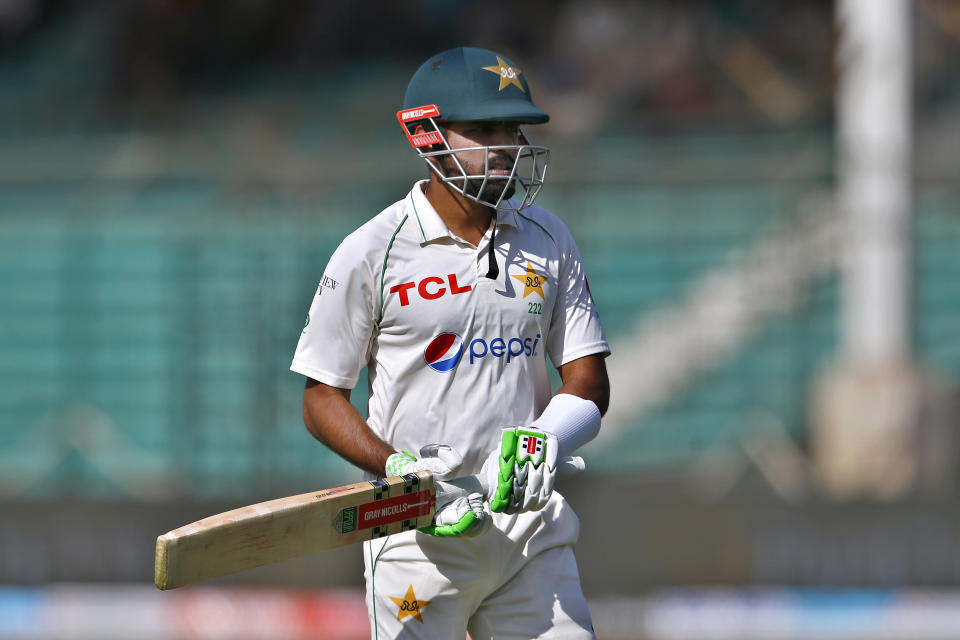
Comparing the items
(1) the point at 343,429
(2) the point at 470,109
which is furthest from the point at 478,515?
(2) the point at 470,109

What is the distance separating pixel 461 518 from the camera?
300cm

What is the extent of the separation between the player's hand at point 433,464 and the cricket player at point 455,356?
2cm

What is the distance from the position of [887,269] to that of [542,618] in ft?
19.8

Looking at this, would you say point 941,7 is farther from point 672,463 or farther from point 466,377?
point 466,377

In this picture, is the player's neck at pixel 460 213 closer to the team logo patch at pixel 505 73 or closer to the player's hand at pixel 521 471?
the team logo patch at pixel 505 73

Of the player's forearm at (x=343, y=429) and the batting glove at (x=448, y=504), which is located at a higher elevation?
the player's forearm at (x=343, y=429)

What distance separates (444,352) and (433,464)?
29 cm

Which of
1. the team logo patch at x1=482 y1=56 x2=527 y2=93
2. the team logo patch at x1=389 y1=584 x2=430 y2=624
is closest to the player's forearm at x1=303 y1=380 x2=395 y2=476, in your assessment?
the team logo patch at x1=389 y1=584 x2=430 y2=624

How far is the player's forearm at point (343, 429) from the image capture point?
314 cm

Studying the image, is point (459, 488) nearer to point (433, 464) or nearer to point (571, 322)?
point (433, 464)

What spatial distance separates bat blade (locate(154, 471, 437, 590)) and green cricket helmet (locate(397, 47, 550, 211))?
2.27 feet

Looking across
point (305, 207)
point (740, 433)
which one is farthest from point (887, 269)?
point (305, 207)

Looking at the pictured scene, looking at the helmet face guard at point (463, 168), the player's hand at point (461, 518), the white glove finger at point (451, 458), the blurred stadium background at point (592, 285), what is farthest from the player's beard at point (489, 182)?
the blurred stadium background at point (592, 285)

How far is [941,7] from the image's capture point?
1208 cm
